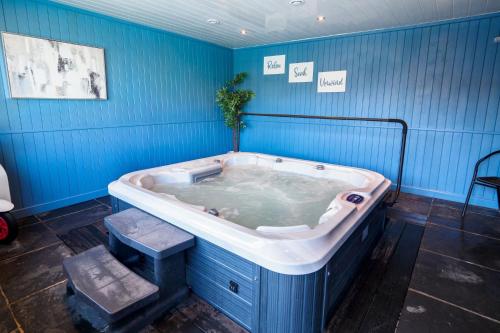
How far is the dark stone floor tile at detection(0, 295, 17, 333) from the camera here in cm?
145

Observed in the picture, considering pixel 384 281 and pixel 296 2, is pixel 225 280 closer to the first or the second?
pixel 384 281

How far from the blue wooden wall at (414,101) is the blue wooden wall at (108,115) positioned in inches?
→ 56.2

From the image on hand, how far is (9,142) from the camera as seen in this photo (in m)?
2.62

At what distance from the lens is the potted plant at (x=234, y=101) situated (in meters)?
4.47

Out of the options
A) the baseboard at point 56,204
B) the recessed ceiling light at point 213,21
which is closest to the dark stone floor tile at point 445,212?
the recessed ceiling light at point 213,21

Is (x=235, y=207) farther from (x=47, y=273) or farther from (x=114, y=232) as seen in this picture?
(x=47, y=273)

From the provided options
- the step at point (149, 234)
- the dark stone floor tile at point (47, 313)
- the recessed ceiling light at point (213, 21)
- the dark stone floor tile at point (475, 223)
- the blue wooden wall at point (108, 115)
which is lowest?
the dark stone floor tile at point (47, 313)

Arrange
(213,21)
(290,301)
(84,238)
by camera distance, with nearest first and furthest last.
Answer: (290,301)
(84,238)
(213,21)

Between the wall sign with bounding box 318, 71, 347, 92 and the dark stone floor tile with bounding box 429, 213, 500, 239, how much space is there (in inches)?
81.0

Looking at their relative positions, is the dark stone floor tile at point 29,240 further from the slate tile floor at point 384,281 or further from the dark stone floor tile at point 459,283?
the dark stone floor tile at point 459,283

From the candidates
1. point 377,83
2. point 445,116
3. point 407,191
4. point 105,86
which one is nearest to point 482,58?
point 445,116

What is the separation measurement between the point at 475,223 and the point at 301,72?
2858mm

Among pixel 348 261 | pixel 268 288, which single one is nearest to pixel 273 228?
pixel 268 288

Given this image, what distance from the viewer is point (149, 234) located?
5.44ft
